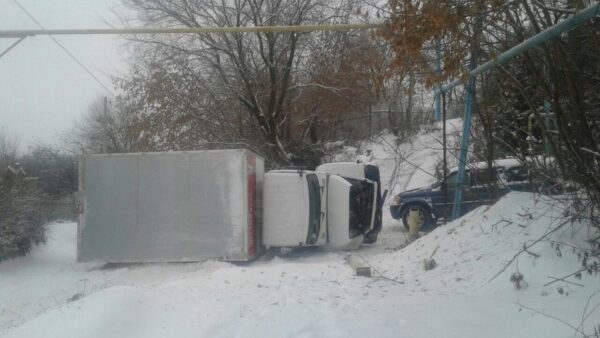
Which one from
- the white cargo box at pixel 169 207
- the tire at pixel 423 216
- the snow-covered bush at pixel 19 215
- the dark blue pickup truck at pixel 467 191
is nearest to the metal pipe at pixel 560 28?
the dark blue pickup truck at pixel 467 191

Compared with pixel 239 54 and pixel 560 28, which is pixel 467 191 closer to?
pixel 560 28

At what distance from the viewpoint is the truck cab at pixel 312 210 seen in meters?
13.0

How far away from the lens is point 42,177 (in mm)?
30016

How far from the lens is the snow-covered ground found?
5.91 meters

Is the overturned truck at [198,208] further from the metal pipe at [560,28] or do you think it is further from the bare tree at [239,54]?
the bare tree at [239,54]

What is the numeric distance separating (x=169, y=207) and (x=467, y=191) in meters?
6.48

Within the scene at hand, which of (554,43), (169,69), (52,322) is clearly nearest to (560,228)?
(554,43)

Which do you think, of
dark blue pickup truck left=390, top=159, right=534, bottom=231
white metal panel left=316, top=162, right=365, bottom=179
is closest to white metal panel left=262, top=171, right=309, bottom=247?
white metal panel left=316, top=162, right=365, bottom=179

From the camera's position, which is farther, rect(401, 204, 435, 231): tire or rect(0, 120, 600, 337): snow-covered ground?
rect(401, 204, 435, 231): tire

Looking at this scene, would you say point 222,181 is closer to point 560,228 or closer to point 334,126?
point 560,228

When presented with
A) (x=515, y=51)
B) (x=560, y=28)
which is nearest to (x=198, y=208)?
(x=515, y=51)

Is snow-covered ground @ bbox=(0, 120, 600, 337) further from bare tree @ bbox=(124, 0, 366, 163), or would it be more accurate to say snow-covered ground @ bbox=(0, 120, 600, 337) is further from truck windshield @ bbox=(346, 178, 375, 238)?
bare tree @ bbox=(124, 0, 366, 163)

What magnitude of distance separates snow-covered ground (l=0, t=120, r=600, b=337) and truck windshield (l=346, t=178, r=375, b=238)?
2.26m

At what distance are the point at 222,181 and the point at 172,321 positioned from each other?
6.28m
